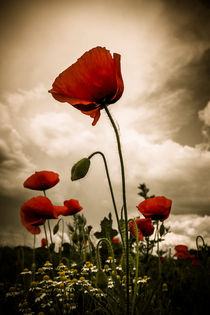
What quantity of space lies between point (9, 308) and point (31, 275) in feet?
1.07

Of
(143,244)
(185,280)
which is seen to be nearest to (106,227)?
(143,244)

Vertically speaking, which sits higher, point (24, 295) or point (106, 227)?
point (106, 227)

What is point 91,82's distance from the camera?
1285 millimetres

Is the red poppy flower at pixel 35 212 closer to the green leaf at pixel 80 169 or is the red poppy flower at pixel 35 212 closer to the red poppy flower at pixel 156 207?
the red poppy flower at pixel 156 207

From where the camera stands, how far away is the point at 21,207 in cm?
289

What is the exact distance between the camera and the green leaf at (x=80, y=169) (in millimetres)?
1267

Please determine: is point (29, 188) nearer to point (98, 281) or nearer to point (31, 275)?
Answer: point (31, 275)

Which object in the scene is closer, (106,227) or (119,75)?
(119,75)

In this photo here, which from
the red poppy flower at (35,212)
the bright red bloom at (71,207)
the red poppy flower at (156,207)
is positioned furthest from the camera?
the bright red bloom at (71,207)

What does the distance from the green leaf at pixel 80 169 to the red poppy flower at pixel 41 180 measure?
1646 millimetres

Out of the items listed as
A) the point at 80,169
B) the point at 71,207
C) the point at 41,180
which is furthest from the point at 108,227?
the point at 80,169

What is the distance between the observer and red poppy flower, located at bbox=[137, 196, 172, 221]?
2.27 m

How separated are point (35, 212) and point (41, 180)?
38cm

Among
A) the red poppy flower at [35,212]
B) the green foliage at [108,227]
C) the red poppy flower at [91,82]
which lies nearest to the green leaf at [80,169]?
the red poppy flower at [91,82]
